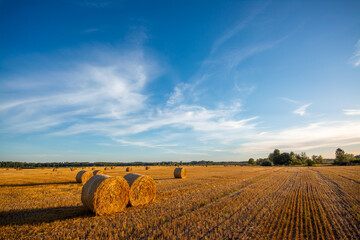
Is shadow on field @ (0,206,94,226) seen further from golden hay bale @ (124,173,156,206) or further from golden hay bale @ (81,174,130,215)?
golden hay bale @ (124,173,156,206)

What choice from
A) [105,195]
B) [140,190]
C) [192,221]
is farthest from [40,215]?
[192,221]

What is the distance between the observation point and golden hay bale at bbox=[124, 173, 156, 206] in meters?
9.43

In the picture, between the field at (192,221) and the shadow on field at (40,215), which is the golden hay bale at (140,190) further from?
the shadow on field at (40,215)

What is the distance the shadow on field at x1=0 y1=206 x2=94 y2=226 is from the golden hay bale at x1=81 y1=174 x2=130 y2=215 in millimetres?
491

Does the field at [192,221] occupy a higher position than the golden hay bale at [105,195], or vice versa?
the golden hay bale at [105,195]

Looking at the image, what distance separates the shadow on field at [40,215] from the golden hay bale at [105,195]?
491 mm

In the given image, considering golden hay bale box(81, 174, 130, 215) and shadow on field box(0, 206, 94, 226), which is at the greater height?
golden hay bale box(81, 174, 130, 215)

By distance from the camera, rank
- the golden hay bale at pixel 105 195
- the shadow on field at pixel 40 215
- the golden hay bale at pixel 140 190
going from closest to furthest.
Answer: the shadow on field at pixel 40 215, the golden hay bale at pixel 105 195, the golden hay bale at pixel 140 190

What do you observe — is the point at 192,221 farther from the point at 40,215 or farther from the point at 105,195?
the point at 40,215

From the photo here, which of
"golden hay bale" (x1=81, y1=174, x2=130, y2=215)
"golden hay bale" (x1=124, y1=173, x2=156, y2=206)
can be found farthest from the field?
"golden hay bale" (x1=124, y1=173, x2=156, y2=206)

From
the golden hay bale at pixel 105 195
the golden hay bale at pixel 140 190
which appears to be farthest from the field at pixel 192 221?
the golden hay bale at pixel 140 190

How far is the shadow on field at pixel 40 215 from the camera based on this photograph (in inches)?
270

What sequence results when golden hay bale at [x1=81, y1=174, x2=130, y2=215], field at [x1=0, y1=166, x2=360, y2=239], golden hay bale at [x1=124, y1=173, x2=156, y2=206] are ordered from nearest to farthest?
field at [x1=0, y1=166, x2=360, y2=239], golden hay bale at [x1=81, y1=174, x2=130, y2=215], golden hay bale at [x1=124, y1=173, x2=156, y2=206]

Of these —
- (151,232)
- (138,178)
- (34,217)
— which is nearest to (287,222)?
(151,232)
